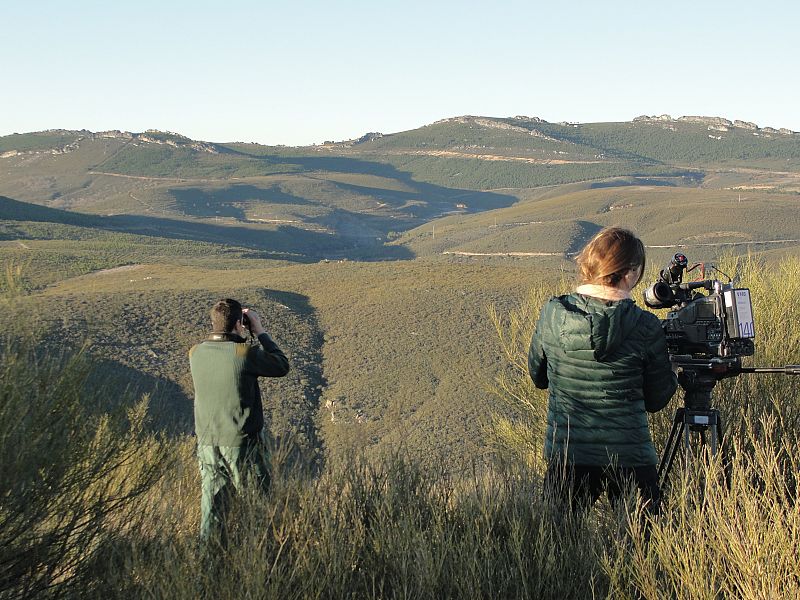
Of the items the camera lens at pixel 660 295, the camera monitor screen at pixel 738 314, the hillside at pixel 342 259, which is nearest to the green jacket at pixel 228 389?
the hillside at pixel 342 259

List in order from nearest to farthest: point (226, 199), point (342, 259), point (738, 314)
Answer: point (738, 314), point (342, 259), point (226, 199)

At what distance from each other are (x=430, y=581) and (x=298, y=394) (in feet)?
63.6

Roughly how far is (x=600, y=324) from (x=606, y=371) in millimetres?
237

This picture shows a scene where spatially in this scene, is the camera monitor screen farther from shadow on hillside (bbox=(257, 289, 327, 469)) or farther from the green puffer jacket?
shadow on hillside (bbox=(257, 289, 327, 469))

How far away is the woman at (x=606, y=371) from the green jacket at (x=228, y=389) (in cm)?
166

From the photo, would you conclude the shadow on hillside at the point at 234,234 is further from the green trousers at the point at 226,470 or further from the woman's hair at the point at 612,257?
the woman's hair at the point at 612,257

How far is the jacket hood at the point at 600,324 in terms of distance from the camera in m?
3.60

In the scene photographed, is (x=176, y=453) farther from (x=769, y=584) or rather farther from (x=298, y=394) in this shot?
(x=298, y=394)

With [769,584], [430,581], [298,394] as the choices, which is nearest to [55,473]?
[430,581]

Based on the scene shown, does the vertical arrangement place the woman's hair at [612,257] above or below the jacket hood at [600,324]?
above

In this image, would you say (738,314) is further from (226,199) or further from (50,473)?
(226,199)

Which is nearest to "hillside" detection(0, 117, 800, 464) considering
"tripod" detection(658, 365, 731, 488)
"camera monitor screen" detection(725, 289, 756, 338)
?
"tripod" detection(658, 365, 731, 488)

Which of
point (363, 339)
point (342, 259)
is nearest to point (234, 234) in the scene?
point (342, 259)

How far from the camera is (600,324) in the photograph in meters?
3.61
